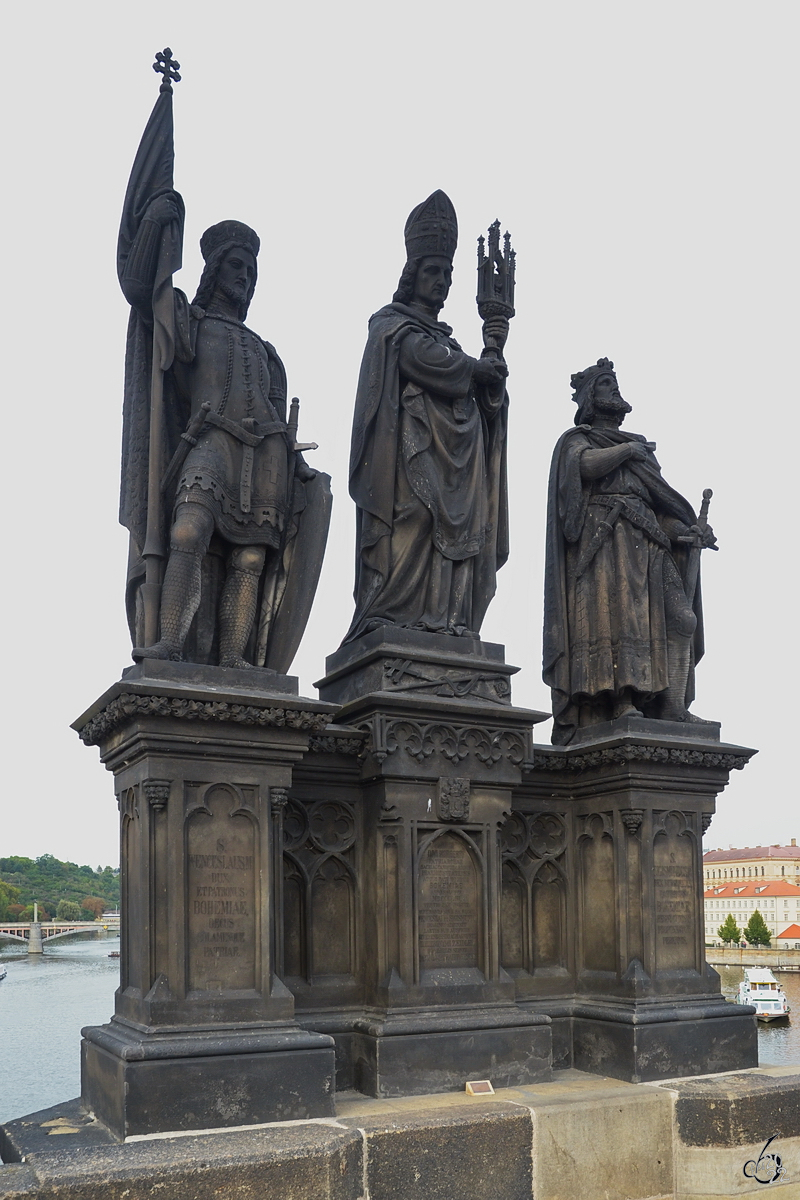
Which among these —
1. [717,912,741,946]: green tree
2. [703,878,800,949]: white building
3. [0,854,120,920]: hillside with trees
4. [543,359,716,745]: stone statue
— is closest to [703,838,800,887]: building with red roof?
[703,878,800,949]: white building

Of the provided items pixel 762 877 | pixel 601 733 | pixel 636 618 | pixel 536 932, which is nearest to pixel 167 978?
pixel 536 932

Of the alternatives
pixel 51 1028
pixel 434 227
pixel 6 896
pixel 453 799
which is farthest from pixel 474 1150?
pixel 6 896

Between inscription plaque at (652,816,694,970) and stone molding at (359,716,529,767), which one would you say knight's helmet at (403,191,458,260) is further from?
inscription plaque at (652,816,694,970)

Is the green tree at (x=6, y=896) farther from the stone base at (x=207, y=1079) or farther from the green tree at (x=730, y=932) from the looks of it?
the green tree at (x=730, y=932)

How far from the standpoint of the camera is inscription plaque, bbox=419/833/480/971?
27.6 ft

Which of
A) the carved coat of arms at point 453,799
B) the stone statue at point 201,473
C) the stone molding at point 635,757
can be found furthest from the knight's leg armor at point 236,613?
the stone molding at point 635,757

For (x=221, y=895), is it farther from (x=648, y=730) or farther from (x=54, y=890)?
(x=54, y=890)

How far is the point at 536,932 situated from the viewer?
9.62m

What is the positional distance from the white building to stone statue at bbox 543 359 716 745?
91.8 m

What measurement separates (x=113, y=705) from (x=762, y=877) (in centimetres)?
10970

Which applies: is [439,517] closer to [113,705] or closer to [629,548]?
[629,548]

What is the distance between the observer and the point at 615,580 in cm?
1004

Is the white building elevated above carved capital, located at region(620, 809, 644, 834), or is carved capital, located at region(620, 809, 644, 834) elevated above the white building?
carved capital, located at region(620, 809, 644, 834)

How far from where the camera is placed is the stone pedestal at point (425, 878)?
Answer: 8.09m
